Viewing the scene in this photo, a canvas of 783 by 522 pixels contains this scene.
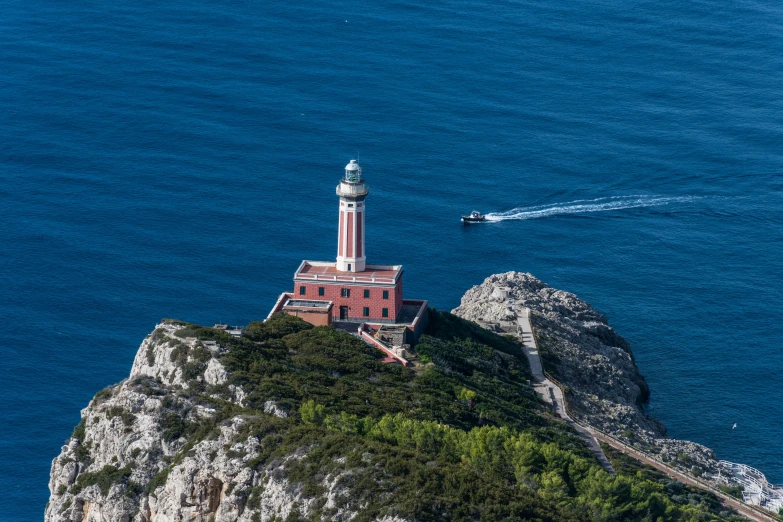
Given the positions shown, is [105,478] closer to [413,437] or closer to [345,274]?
[413,437]

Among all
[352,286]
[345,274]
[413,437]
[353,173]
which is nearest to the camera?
[413,437]

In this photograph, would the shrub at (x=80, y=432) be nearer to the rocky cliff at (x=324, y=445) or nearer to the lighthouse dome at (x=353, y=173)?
the rocky cliff at (x=324, y=445)

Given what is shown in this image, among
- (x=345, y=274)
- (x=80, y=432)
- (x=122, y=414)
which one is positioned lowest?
(x=80, y=432)

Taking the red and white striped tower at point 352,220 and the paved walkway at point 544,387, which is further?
the red and white striped tower at point 352,220

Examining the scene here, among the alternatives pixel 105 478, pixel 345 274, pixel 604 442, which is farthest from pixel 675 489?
pixel 105 478

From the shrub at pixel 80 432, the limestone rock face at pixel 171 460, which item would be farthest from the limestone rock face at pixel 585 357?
the shrub at pixel 80 432

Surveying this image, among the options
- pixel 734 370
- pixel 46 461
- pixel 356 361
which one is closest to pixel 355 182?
pixel 356 361

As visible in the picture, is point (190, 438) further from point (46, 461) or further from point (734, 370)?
point (734, 370)
